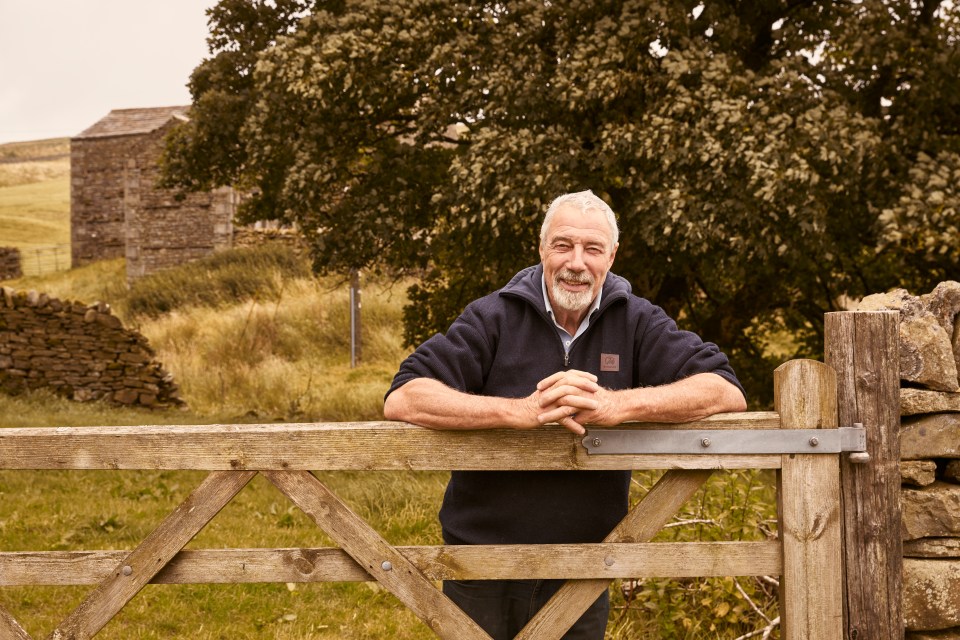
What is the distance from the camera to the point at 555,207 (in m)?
3.24

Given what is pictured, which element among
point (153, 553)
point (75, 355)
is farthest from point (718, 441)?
point (75, 355)

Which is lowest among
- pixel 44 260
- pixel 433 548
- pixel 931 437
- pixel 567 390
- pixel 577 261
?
pixel 433 548

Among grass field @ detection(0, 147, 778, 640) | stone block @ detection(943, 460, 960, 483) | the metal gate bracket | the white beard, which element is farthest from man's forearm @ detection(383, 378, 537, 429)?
grass field @ detection(0, 147, 778, 640)

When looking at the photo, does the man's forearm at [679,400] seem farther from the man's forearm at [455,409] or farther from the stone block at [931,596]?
the stone block at [931,596]

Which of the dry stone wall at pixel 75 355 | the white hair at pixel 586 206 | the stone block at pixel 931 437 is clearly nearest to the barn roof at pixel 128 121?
the dry stone wall at pixel 75 355

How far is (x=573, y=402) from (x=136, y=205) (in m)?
28.4

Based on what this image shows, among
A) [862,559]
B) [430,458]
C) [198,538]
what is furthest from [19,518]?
[862,559]

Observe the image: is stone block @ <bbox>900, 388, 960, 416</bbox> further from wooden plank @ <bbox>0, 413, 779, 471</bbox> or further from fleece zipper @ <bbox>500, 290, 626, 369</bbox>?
fleece zipper @ <bbox>500, 290, 626, 369</bbox>

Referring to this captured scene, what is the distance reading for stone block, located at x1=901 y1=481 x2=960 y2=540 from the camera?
304 cm

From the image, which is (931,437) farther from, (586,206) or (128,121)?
(128,121)

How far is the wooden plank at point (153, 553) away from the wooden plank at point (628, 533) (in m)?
1.01

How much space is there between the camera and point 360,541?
265 centimetres

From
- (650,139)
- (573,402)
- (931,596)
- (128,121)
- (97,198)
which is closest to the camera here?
(573,402)

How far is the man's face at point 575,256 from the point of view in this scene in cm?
308
